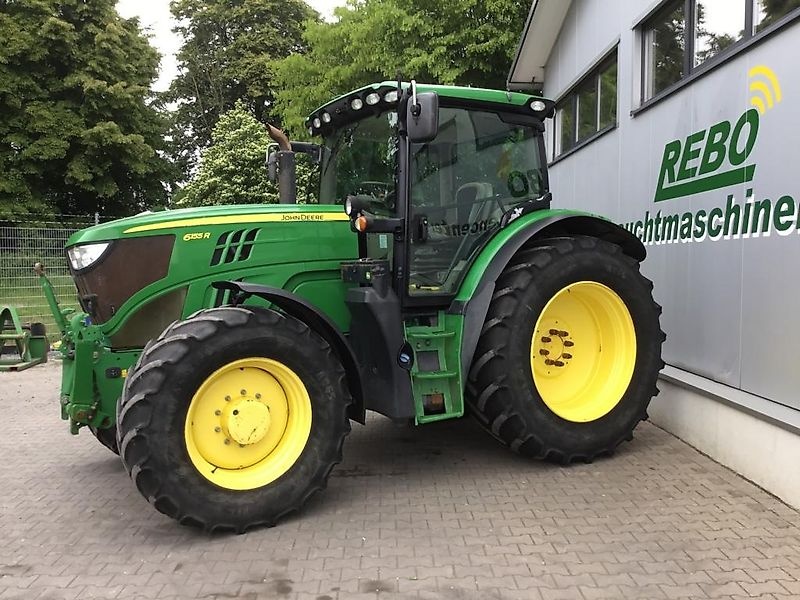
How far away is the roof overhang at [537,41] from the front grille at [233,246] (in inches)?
268

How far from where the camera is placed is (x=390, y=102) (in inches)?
168

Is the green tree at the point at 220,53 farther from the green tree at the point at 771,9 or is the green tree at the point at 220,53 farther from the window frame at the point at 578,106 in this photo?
the green tree at the point at 771,9

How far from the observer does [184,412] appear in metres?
3.46

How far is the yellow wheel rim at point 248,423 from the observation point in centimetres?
361

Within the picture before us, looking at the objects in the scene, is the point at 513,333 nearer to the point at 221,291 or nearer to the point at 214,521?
the point at 221,291

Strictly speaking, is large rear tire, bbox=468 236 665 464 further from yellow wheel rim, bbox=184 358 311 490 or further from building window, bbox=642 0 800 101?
building window, bbox=642 0 800 101

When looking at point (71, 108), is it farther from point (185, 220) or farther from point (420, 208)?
point (420, 208)

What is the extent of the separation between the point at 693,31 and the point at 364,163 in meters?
3.05

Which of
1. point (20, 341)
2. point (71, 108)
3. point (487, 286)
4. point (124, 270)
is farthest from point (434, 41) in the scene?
point (71, 108)

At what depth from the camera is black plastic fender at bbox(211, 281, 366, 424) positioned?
377 centimetres

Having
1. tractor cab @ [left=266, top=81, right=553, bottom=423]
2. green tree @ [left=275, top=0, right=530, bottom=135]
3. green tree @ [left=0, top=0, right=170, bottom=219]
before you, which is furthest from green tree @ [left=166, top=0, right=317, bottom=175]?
tractor cab @ [left=266, top=81, right=553, bottom=423]

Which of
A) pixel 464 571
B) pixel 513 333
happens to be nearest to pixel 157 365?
pixel 464 571

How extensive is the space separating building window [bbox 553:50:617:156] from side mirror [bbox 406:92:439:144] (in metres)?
4.03

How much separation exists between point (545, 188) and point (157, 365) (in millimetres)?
3014
